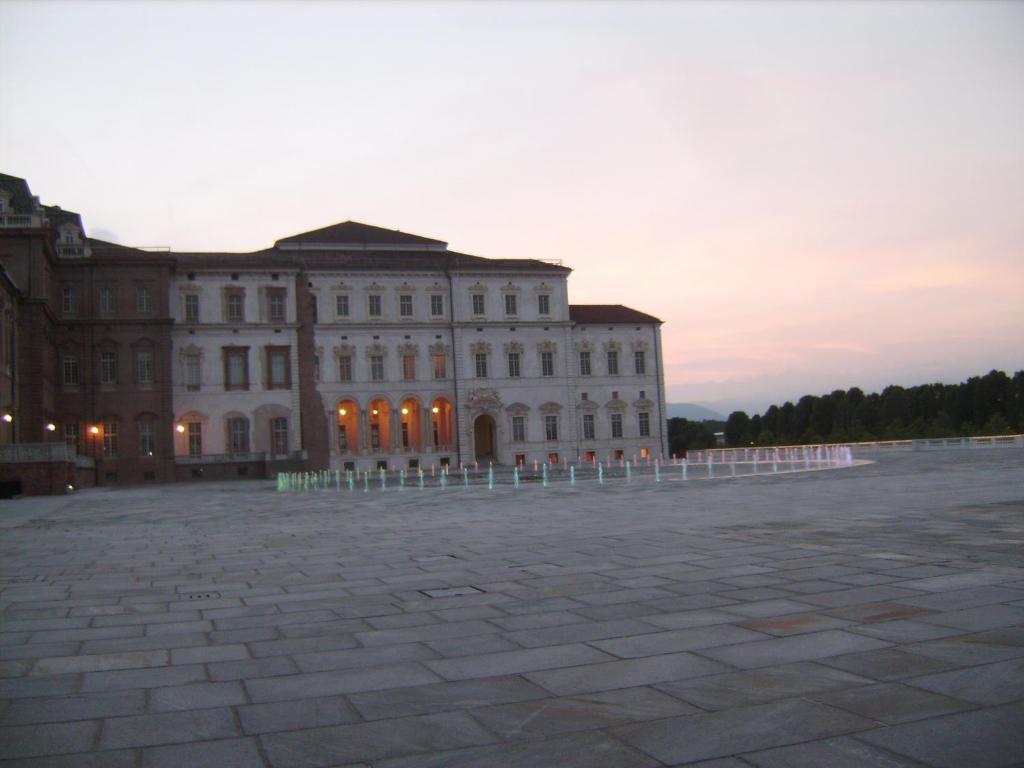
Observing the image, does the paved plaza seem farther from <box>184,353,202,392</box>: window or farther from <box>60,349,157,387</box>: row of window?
<box>184,353,202,392</box>: window

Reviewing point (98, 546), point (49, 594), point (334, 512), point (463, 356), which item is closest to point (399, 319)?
point (463, 356)

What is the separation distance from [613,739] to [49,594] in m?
6.70

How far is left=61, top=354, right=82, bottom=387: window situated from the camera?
167 ft

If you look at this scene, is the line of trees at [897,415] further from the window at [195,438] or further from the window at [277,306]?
the window at [195,438]

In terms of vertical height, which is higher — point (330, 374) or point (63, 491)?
point (330, 374)

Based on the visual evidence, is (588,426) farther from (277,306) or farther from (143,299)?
(143,299)

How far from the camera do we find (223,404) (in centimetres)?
5603

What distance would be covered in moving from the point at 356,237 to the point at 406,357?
10.0 meters

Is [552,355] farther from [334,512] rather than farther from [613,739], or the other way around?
[613,739]

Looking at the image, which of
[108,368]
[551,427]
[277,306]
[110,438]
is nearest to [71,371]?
[108,368]

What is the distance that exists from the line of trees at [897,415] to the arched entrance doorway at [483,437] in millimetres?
30770

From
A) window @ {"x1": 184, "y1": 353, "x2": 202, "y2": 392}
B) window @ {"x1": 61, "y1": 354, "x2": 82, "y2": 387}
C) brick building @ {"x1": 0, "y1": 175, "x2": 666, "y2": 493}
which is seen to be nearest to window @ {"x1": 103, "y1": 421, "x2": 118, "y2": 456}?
brick building @ {"x1": 0, "y1": 175, "x2": 666, "y2": 493}

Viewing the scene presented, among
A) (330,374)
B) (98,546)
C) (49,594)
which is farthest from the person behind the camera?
(330,374)

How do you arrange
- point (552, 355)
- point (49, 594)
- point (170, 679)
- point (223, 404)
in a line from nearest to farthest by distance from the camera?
1. point (170, 679)
2. point (49, 594)
3. point (223, 404)
4. point (552, 355)
